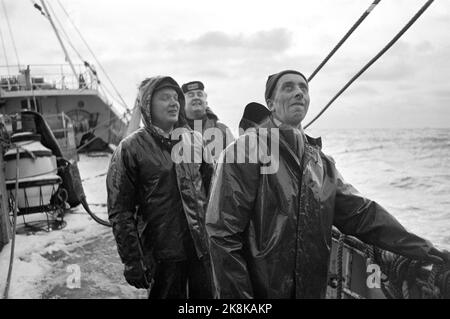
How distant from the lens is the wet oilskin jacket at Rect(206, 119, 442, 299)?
1.61 meters

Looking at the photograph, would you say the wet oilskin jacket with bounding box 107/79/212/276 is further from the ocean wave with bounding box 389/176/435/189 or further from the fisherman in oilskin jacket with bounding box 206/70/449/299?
the ocean wave with bounding box 389/176/435/189

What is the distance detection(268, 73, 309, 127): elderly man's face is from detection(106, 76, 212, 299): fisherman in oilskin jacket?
3.20 ft

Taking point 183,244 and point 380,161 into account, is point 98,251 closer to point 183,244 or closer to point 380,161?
point 183,244

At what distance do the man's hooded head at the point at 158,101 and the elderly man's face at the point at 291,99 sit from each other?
102 centimetres

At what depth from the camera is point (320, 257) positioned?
1717mm

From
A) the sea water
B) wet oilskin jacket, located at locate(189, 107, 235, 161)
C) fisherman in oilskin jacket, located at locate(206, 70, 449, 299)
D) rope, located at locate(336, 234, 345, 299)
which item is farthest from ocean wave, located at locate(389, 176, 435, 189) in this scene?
fisherman in oilskin jacket, located at locate(206, 70, 449, 299)

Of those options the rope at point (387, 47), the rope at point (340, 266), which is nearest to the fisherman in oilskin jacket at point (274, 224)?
the rope at point (340, 266)

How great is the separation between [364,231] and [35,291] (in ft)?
11.7

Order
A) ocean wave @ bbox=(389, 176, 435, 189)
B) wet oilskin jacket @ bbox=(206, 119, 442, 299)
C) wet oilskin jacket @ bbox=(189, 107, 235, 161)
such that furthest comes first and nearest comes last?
ocean wave @ bbox=(389, 176, 435, 189) → wet oilskin jacket @ bbox=(189, 107, 235, 161) → wet oilskin jacket @ bbox=(206, 119, 442, 299)

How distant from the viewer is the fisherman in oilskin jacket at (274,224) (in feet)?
5.32

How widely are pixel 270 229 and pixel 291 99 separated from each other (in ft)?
2.18

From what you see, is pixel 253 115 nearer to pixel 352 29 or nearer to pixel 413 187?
pixel 352 29

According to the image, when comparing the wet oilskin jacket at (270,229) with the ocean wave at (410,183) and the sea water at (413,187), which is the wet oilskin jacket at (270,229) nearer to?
the sea water at (413,187)
